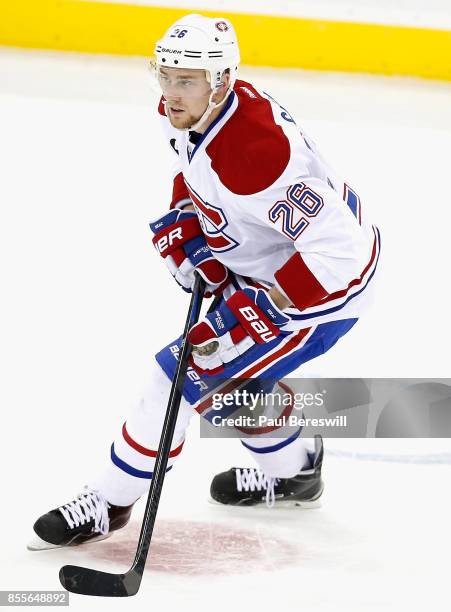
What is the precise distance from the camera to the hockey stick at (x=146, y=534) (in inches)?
76.9

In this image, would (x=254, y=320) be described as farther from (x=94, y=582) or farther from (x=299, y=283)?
(x=94, y=582)

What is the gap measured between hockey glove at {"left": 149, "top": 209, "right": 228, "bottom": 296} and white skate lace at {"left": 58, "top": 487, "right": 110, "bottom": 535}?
0.52 meters

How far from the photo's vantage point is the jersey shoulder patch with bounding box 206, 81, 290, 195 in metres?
2.07

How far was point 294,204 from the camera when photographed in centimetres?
209

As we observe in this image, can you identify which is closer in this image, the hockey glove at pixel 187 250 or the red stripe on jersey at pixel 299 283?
the red stripe on jersey at pixel 299 283

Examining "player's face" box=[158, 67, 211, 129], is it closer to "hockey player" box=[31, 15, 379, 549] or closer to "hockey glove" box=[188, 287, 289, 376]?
"hockey player" box=[31, 15, 379, 549]

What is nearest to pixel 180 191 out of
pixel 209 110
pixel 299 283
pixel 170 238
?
pixel 170 238

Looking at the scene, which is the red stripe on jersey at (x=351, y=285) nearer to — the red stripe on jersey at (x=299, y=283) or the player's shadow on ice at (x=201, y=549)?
the red stripe on jersey at (x=299, y=283)

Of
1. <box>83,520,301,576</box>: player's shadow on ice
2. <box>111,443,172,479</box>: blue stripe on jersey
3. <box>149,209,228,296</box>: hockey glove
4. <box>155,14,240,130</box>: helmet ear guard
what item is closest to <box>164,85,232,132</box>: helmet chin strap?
<box>155,14,240,130</box>: helmet ear guard

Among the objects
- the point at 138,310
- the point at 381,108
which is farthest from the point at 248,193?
the point at 381,108

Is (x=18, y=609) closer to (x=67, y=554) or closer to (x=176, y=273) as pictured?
(x=67, y=554)

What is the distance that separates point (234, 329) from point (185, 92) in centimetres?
47

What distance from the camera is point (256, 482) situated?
261 centimetres

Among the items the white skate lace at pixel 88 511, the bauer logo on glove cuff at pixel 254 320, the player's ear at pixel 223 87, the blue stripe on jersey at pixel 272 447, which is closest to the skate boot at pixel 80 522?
the white skate lace at pixel 88 511
